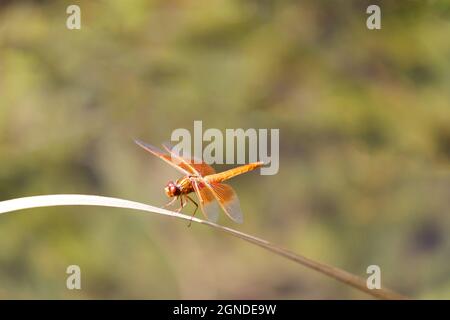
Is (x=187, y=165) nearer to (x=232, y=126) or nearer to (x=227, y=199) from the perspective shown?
(x=227, y=199)

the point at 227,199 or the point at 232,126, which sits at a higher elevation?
the point at 232,126

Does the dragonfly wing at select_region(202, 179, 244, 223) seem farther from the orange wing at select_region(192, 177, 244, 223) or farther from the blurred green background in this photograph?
the blurred green background

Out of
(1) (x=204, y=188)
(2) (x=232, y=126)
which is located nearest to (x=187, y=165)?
(1) (x=204, y=188)

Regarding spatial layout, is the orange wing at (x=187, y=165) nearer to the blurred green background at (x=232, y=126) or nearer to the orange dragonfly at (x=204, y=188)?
the orange dragonfly at (x=204, y=188)

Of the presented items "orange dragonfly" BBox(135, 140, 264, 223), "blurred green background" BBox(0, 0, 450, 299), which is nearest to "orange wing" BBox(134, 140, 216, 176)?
"orange dragonfly" BBox(135, 140, 264, 223)

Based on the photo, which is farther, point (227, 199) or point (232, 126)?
point (232, 126)

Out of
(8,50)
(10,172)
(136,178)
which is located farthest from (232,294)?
(8,50)

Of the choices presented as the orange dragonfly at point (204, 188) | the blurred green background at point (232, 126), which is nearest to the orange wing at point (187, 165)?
the orange dragonfly at point (204, 188)
